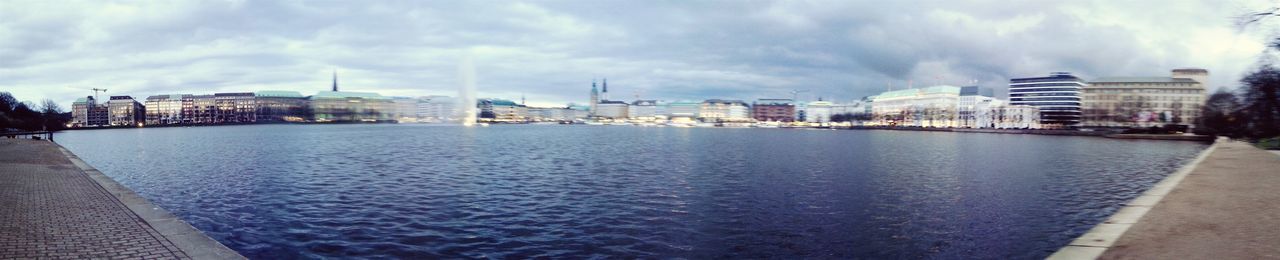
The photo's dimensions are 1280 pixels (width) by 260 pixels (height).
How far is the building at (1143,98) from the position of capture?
124875mm

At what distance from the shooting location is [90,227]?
10.9 metres

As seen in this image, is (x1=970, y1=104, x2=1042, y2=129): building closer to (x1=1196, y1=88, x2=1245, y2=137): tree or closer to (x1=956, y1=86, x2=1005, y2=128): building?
(x1=956, y1=86, x2=1005, y2=128): building

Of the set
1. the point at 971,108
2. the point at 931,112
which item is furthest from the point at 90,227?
the point at 971,108

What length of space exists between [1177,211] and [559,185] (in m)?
16.6

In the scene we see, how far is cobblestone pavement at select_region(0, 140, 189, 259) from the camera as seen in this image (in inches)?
352

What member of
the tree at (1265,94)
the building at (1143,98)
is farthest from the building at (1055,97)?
the tree at (1265,94)

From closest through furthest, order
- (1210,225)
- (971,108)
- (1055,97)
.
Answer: (1210,225) → (1055,97) → (971,108)

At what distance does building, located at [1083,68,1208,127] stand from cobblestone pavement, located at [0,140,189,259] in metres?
148

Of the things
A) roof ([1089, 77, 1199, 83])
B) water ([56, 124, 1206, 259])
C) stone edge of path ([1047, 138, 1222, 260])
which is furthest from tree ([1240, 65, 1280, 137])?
roof ([1089, 77, 1199, 83])

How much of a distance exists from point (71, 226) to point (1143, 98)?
563 ft

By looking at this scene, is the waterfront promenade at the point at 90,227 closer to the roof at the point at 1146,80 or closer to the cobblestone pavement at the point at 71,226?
the cobblestone pavement at the point at 71,226

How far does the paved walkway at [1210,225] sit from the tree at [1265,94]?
27947 millimetres

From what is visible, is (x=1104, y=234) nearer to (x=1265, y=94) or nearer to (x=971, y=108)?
(x=1265, y=94)

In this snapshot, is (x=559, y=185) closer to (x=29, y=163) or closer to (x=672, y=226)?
(x=672, y=226)
